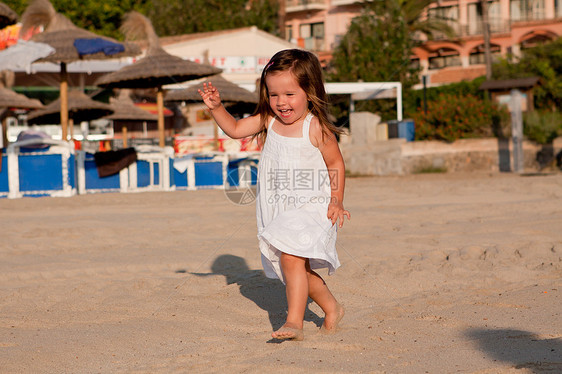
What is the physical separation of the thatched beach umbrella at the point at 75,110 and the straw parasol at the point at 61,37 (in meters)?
1.97

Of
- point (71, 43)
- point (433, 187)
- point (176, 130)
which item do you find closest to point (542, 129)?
point (433, 187)

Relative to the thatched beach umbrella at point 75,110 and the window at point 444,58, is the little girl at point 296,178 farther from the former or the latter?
the window at point 444,58

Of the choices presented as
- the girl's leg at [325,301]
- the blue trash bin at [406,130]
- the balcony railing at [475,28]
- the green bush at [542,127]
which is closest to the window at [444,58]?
the balcony railing at [475,28]

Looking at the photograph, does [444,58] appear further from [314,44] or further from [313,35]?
[313,35]

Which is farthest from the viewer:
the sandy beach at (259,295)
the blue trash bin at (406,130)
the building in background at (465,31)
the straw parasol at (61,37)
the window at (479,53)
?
the window at (479,53)

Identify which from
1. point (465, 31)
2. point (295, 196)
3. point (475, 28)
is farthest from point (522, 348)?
point (475, 28)

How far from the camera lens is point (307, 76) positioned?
3.41 meters

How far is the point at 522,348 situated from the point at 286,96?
5.18 feet

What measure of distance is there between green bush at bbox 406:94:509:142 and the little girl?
13562mm

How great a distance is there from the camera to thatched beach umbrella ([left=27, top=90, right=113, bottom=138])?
51.6 feet

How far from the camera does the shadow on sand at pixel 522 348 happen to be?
111 inches

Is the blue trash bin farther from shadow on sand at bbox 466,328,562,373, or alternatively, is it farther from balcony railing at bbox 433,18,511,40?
balcony railing at bbox 433,18,511,40

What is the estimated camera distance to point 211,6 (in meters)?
42.8

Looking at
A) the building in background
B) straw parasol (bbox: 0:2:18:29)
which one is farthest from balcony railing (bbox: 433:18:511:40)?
straw parasol (bbox: 0:2:18:29)
